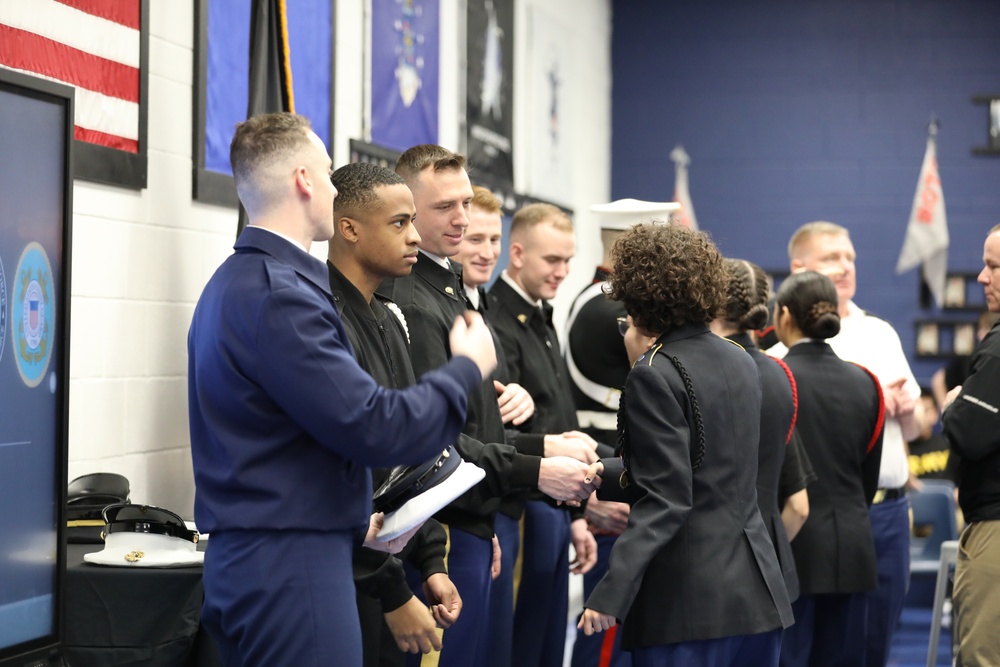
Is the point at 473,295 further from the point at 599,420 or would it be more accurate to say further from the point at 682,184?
the point at 682,184

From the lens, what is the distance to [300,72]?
3877 millimetres

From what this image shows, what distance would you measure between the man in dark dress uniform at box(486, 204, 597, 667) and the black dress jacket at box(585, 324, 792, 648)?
3.80ft

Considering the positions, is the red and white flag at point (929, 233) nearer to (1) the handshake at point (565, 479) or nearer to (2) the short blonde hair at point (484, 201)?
(2) the short blonde hair at point (484, 201)

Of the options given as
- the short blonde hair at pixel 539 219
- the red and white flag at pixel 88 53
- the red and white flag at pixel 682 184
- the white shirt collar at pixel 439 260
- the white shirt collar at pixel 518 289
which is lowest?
the white shirt collar at pixel 518 289

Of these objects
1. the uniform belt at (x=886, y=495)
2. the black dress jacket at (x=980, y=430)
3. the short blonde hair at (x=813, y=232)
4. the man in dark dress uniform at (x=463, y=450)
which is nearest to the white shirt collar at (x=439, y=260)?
the man in dark dress uniform at (x=463, y=450)

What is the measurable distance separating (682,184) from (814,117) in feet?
3.42

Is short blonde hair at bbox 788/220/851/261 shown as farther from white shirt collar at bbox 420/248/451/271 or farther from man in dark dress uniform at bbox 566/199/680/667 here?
white shirt collar at bbox 420/248/451/271

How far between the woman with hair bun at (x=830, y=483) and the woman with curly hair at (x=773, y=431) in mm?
171

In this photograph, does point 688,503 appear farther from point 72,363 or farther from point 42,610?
point 72,363

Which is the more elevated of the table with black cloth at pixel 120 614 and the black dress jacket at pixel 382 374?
the black dress jacket at pixel 382 374

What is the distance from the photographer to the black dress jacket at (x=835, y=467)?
3525 millimetres

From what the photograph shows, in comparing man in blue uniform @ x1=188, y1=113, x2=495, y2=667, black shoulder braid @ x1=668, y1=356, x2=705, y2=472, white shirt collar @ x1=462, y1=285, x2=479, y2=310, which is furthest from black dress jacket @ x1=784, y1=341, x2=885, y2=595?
man in blue uniform @ x1=188, y1=113, x2=495, y2=667

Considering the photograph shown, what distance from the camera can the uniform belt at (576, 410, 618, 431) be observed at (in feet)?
13.1

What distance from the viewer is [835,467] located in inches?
141
